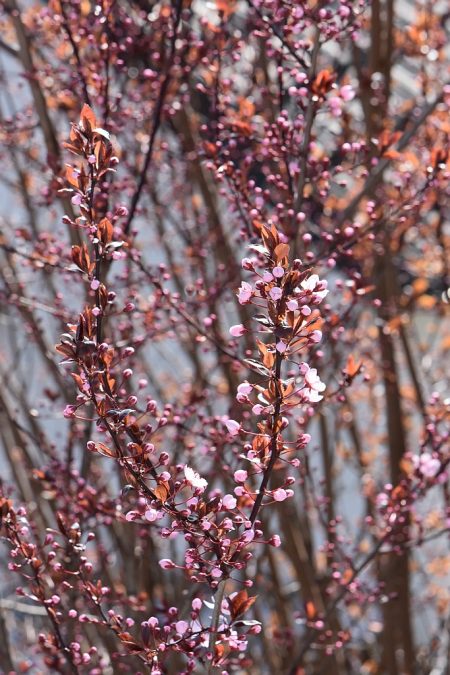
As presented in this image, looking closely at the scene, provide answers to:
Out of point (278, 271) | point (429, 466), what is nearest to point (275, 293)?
point (278, 271)

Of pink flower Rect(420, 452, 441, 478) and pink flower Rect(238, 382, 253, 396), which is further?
pink flower Rect(420, 452, 441, 478)

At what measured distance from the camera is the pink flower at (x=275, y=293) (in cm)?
119

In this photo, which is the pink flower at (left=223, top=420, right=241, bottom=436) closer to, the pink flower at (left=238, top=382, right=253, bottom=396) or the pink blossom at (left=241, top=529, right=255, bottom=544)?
the pink flower at (left=238, top=382, right=253, bottom=396)

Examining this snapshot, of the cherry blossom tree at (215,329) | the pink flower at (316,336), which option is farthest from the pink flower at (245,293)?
the pink flower at (316,336)

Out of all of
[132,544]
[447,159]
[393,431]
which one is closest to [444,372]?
[393,431]

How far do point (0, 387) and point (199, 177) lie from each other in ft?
4.03

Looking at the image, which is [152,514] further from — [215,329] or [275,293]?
[215,329]

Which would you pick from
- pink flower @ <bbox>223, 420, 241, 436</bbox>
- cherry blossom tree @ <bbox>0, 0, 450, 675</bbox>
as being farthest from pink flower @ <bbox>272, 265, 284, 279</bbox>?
pink flower @ <bbox>223, 420, 241, 436</bbox>

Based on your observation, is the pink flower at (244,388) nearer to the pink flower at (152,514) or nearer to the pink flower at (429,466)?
the pink flower at (152,514)

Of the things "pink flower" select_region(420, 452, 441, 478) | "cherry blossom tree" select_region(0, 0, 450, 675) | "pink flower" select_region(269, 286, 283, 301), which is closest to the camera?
"pink flower" select_region(269, 286, 283, 301)

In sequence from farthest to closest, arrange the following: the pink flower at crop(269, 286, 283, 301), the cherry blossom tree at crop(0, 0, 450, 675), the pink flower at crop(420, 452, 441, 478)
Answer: the pink flower at crop(420, 452, 441, 478) → the cherry blossom tree at crop(0, 0, 450, 675) → the pink flower at crop(269, 286, 283, 301)

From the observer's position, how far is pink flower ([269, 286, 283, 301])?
1.19 meters

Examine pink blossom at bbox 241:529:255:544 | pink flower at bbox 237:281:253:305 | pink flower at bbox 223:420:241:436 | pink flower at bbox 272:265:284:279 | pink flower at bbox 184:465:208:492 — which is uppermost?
pink flower at bbox 272:265:284:279

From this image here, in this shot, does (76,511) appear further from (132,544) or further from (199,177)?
(199,177)
